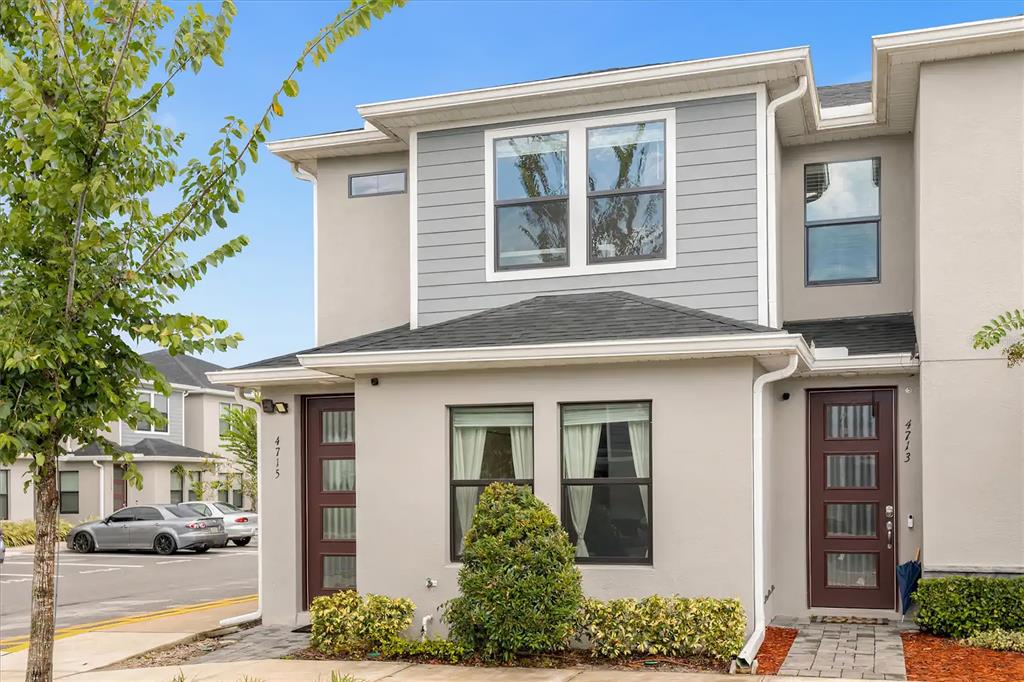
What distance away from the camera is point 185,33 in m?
6.36

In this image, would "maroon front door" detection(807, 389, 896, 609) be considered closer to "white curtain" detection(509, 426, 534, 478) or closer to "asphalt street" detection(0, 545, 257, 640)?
"white curtain" detection(509, 426, 534, 478)

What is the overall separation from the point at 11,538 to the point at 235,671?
2444cm

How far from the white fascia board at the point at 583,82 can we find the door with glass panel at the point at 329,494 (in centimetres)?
364

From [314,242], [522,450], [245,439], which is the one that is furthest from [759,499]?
[245,439]

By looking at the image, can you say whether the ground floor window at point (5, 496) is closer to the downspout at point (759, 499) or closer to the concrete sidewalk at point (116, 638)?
the concrete sidewalk at point (116, 638)

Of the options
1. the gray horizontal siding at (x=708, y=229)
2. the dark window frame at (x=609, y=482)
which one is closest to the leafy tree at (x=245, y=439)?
the gray horizontal siding at (x=708, y=229)

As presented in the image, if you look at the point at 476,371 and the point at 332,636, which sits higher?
the point at 476,371

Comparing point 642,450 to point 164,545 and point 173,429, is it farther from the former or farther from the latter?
point 173,429

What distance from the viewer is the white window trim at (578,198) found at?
10.8 metres

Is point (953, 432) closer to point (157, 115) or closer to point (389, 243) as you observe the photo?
point (389, 243)

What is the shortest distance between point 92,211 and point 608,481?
562 centimetres

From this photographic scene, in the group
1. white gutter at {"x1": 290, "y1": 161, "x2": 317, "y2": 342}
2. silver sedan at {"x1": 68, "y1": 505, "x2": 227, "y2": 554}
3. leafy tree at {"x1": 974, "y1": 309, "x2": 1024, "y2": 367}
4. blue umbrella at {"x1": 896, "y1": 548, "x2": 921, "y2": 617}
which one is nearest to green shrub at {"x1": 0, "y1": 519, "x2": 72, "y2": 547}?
silver sedan at {"x1": 68, "y1": 505, "x2": 227, "y2": 554}

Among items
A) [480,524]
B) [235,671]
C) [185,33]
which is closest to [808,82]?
[480,524]

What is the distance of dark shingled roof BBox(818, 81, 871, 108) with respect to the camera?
12.5 meters
